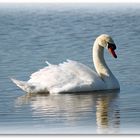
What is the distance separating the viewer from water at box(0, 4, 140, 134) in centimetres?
1131

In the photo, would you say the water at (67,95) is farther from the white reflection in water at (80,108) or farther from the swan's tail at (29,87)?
the swan's tail at (29,87)

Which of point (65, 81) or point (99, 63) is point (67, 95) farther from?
point (99, 63)

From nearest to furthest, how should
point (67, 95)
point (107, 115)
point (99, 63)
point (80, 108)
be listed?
point (107, 115) < point (80, 108) < point (67, 95) < point (99, 63)

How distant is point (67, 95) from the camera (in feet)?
46.2

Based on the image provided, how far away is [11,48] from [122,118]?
8290 mm

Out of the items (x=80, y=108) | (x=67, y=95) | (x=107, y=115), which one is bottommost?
(x=107, y=115)

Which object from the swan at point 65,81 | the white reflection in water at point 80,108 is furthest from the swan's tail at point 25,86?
the white reflection in water at point 80,108

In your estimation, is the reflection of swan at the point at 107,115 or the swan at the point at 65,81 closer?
the reflection of swan at the point at 107,115

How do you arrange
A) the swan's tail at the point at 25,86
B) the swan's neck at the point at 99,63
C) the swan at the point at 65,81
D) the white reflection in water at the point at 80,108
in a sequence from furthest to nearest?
the swan's neck at the point at 99,63
the swan at the point at 65,81
the swan's tail at the point at 25,86
the white reflection in water at the point at 80,108

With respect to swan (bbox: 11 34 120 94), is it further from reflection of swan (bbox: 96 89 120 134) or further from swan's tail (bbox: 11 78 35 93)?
reflection of swan (bbox: 96 89 120 134)

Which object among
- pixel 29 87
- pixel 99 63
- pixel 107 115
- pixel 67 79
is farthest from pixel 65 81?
pixel 107 115

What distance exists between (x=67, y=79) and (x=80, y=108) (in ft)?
5.39

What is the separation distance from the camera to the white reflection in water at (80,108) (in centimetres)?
1147

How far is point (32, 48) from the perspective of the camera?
19.6 metres
